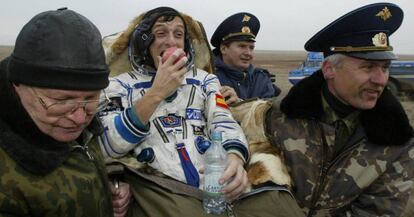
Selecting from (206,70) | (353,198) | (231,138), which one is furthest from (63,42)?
(353,198)

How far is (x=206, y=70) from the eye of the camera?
11.6 feet

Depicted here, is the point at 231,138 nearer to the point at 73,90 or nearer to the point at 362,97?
the point at 362,97

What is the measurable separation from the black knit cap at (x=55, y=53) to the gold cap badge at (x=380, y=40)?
6.33 feet

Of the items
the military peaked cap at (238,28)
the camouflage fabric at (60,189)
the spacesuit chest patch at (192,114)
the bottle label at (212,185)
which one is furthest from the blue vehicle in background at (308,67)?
the camouflage fabric at (60,189)

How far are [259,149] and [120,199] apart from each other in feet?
3.54

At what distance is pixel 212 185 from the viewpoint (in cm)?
251

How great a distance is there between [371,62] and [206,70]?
4.34ft

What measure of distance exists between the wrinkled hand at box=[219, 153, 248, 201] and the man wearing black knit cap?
2.80 ft

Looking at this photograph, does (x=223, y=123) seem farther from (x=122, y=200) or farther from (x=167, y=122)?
(x=122, y=200)

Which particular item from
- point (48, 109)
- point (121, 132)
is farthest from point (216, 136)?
point (48, 109)

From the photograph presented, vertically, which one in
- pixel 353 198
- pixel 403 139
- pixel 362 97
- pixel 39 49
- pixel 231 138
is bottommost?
pixel 353 198

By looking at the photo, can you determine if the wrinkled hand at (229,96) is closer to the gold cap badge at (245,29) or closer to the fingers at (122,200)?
the fingers at (122,200)

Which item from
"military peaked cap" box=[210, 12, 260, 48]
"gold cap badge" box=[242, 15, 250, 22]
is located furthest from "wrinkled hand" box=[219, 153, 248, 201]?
"gold cap badge" box=[242, 15, 250, 22]

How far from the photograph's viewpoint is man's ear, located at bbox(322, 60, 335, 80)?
2.97 m
